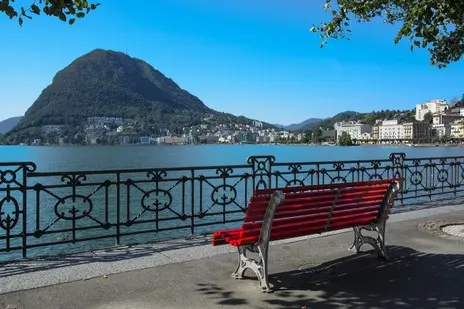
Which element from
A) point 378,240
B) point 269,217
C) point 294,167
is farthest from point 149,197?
point 269,217

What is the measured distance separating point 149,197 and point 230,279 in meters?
8.55

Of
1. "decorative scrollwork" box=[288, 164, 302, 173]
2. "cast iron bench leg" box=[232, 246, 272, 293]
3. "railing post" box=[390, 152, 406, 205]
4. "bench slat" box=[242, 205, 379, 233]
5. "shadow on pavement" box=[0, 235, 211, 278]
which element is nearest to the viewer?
"cast iron bench leg" box=[232, 246, 272, 293]

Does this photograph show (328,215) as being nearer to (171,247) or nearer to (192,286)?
(192,286)

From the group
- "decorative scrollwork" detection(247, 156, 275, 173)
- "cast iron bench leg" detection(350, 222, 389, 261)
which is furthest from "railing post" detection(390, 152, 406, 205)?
"cast iron bench leg" detection(350, 222, 389, 261)

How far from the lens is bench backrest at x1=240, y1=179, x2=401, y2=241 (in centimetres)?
469

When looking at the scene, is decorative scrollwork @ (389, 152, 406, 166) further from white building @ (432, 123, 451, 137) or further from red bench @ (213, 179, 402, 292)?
white building @ (432, 123, 451, 137)

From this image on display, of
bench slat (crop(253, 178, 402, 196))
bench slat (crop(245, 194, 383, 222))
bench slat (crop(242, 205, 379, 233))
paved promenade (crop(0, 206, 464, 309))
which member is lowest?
paved promenade (crop(0, 206, 464, 309))

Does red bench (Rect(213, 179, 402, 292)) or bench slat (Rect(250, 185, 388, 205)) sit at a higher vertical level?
bench slat (Rect(250, 185, 388, 205))

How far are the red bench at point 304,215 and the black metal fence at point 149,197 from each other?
2522 mm

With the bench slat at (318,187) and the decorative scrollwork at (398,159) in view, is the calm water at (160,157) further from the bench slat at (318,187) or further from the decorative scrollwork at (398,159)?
the bench slat at (318,187)

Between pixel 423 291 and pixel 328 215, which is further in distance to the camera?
pixel 328 215

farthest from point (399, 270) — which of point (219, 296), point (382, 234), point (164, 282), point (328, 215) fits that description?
point (164, 282)

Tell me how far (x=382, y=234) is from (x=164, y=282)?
2.89 m

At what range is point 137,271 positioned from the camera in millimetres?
5266
